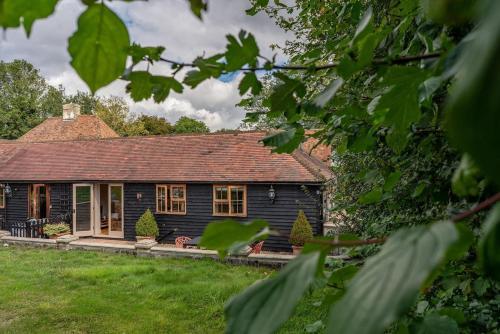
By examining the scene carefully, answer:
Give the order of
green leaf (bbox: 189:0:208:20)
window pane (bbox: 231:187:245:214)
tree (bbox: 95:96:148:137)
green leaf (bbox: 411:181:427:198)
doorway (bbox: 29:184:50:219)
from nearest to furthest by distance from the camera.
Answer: green leaf (bbox: 189:0:208:20) → green leaf (bbox: 411:181:427:198) → window pane (bbox: 231:187:245:214) → doorway (bbox: 29:184:50:219) → tree (bbox: 95:96:148:137)

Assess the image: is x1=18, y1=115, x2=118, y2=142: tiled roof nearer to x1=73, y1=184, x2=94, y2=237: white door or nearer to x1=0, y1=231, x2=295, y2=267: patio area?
x1=73, y1=184, x2=94, y2=237: white door

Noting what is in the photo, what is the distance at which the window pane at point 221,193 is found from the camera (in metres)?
14.8

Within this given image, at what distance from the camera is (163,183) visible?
15.6 metres

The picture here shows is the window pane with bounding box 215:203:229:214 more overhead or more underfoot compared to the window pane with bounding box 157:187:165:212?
more underfoot

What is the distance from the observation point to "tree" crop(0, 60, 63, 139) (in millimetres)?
39500

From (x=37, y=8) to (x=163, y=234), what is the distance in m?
15.6

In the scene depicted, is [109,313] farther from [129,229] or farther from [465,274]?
[129,229]

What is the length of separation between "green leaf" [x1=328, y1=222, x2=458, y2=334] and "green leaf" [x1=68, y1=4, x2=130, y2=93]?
0.46m

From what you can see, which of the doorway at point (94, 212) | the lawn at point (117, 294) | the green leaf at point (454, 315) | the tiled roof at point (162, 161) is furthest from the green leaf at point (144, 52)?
the doorway at point (94, 212)

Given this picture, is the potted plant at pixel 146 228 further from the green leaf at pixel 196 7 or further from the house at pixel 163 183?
the green leaf at pixel 196 7

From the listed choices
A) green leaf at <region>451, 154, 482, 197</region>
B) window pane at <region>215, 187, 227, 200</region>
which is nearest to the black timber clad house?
window pane at <region>215, 187, 227, 200</region>

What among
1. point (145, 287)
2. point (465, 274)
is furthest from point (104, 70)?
point (145, 287)

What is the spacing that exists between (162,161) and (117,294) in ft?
27.9

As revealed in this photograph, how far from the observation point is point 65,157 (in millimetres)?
18391
